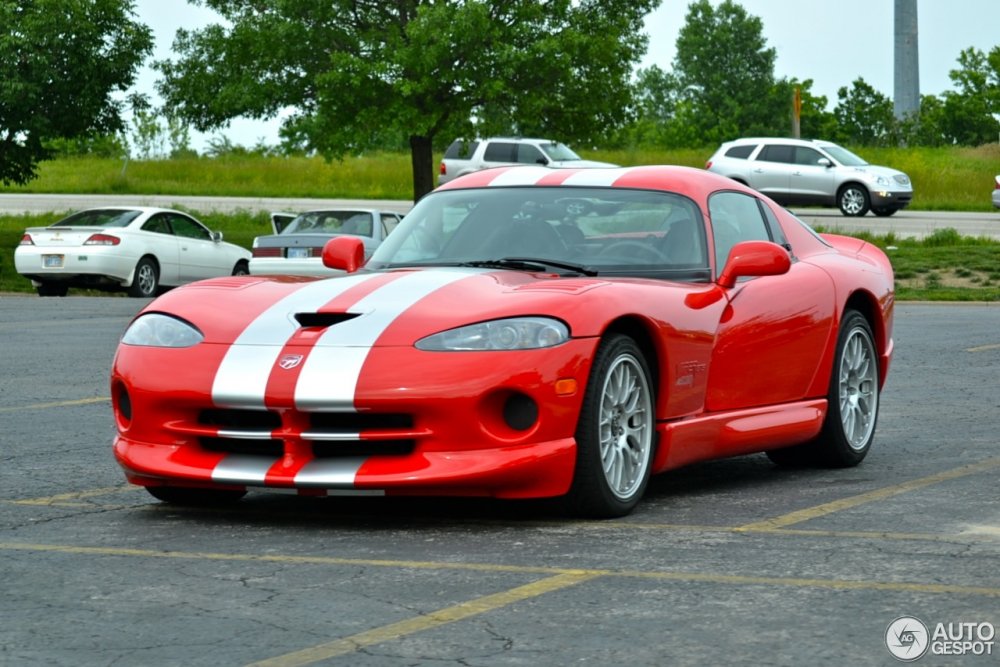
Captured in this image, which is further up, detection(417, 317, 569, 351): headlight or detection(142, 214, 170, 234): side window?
detection(417, 317, 569, 351): headlight

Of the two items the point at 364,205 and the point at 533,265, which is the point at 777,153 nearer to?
the point at 364,205

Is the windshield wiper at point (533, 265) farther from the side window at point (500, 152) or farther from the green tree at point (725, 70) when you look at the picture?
the green tree at point (725, 70)

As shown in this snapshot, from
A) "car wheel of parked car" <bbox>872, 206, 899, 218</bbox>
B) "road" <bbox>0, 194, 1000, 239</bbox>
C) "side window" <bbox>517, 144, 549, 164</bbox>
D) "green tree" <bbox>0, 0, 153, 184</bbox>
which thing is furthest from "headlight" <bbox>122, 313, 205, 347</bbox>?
"side window" <bbox>517, 144, 549, 164</bbox>

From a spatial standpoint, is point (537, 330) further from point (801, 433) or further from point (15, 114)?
point (15, 114)

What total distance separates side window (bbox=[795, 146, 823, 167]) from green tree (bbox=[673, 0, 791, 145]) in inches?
2441

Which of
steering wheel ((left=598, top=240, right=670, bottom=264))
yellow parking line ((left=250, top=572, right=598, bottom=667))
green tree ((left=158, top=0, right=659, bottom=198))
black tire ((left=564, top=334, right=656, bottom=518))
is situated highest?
green tree ((left=158, top=0, right=659, bottom=198))

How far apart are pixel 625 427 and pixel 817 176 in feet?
105

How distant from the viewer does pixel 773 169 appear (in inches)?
1524

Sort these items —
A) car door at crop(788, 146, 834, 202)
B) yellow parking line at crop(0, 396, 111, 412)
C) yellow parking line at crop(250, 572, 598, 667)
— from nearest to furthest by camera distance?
yellow parking line at crop(250, 572, 598, 667), yellow parking line at crop(0, 396, 111, 412), car door at crop(788, 146, 834, 202)

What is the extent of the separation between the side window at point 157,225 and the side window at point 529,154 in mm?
15149

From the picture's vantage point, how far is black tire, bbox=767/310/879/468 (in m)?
8.23

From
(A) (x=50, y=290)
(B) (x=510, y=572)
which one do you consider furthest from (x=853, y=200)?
(B) (x=510, y=572)

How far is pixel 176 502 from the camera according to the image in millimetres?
7078

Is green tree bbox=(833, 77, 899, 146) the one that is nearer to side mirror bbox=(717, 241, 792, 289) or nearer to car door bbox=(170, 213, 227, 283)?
car door bbox=(170, 213, 227, 283)
